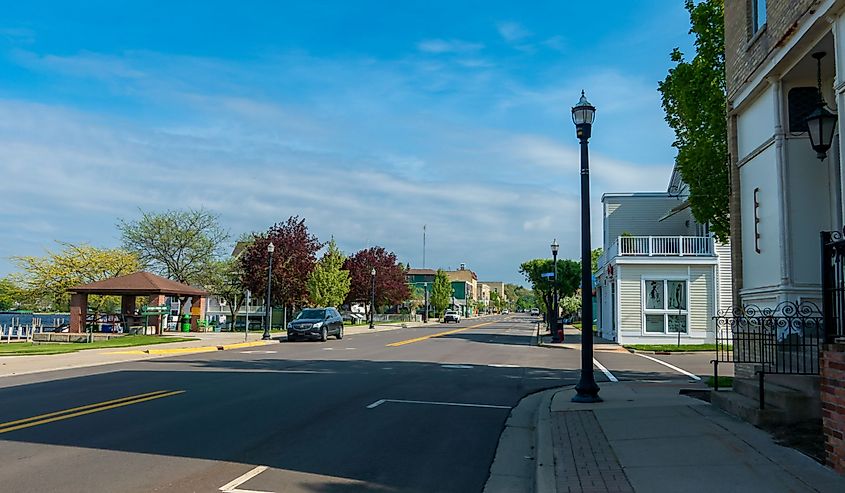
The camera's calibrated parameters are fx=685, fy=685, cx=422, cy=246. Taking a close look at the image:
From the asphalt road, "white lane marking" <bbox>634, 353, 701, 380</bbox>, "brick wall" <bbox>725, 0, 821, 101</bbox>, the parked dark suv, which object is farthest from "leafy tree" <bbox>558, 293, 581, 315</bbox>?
"brick wall" <bbox>725, 0, 821, 101</bbox>

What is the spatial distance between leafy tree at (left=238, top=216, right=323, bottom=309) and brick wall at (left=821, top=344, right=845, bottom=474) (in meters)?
40.8

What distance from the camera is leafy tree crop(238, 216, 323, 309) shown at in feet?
149

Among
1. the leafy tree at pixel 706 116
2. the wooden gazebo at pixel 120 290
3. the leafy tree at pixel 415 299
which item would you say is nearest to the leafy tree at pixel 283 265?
the wooden gazebo at pixel 120 290

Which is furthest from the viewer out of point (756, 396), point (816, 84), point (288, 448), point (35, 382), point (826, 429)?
point (35, 382)

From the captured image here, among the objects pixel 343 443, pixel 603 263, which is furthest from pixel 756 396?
pixel 603 263

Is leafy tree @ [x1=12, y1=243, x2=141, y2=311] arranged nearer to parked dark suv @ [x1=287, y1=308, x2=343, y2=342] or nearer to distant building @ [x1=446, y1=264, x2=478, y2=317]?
parked dark suv @ [x1=287, y1=308, x2=343, y2=342]

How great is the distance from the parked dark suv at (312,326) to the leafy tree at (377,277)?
32029 mm

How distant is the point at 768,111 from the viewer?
1097 cm

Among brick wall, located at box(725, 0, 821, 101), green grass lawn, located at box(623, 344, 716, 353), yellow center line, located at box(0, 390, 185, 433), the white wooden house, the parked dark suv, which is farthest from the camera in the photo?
the parked dark suv

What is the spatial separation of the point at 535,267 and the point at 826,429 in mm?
53641

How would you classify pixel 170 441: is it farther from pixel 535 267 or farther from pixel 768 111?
pixel 535 267

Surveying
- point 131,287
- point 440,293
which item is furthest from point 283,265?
point 440,293

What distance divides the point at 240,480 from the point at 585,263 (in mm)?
7791

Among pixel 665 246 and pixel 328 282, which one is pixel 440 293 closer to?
pixel 328 282
